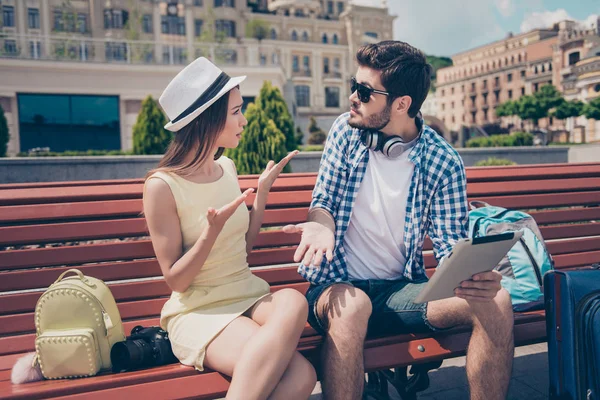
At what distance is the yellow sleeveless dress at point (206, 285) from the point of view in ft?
7.55

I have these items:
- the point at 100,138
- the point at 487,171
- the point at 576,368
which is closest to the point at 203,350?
the point at 576,368

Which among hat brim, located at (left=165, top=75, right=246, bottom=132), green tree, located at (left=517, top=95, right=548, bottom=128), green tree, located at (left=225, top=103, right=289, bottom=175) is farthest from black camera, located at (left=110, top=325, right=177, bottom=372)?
green tree, located at (left=517, top=95, right=548, bottom=128)

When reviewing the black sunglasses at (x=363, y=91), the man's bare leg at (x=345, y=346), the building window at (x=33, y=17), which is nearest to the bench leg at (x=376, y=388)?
the man's bare leg at (x=345, y=346)

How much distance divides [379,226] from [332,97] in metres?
58.7

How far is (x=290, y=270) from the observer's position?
10.7ft

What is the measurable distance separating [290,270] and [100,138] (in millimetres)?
24622

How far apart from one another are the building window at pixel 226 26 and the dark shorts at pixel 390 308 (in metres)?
52.1

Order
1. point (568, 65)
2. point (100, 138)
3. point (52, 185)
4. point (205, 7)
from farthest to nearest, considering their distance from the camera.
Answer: point (568, 65) → point (205, 7) → point (100, 138) → point (52, 185)

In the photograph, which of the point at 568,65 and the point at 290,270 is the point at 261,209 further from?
the point at 568,65

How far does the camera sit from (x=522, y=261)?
3141 millimetres

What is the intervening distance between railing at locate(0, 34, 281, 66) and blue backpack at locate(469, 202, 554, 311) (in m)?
19.0

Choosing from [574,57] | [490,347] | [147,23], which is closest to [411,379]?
[490,347]

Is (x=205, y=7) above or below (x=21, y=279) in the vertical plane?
above

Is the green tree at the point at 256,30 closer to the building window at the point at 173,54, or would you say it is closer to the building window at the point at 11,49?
the building window at the point at 173,54
